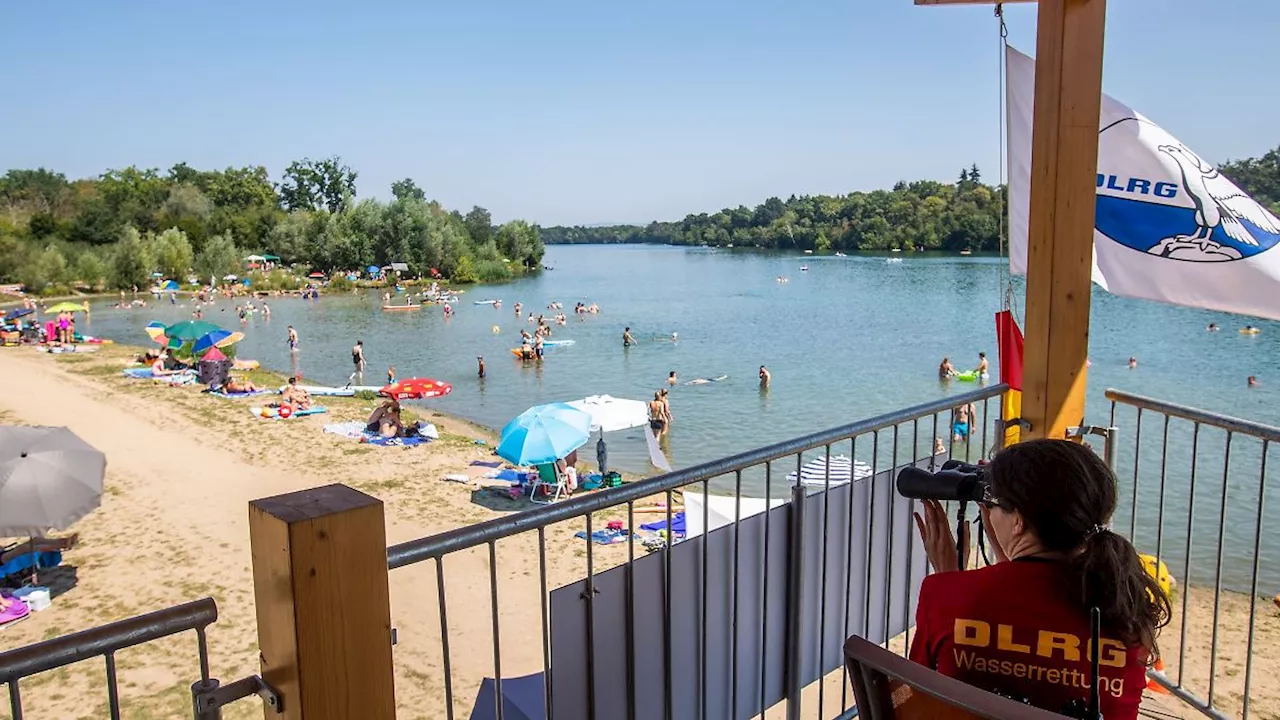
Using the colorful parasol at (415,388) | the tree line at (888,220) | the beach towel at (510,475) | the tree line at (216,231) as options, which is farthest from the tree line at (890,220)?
the beach towel at (510,475)

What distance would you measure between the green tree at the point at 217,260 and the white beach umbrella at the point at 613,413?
5891 cm

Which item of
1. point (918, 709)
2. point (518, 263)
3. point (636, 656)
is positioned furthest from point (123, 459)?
point (518, 263)

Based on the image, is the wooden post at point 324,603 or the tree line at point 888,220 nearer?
the wooden post at point 324,603

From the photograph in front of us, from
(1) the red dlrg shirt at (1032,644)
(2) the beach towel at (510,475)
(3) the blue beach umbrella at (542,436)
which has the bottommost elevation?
(2) the beach towel at (510,475)

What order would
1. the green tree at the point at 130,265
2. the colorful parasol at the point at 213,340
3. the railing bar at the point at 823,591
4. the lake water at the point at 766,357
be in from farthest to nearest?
the green tree at the point at 130,265, the colorful parasol at the point at 213,340, the lake water at the point at 766,357, the railing bar at the point at 823,591

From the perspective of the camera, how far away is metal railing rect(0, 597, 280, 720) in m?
1.36

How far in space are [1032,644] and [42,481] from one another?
1101 centimetres

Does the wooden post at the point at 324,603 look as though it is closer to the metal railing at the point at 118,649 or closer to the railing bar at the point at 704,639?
the metal railing at the point at 118,649

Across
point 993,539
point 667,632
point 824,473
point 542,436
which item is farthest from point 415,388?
point 993,539

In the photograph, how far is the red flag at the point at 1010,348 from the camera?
14.3ft

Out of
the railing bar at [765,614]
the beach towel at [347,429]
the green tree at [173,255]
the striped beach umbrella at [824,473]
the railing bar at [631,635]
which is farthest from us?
the green tree at [173,255]

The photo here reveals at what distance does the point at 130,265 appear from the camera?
65188 mm

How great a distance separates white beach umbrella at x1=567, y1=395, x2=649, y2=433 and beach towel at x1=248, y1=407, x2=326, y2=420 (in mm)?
7648

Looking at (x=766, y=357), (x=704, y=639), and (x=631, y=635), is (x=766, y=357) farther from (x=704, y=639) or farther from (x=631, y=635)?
(x=631, y=635)
